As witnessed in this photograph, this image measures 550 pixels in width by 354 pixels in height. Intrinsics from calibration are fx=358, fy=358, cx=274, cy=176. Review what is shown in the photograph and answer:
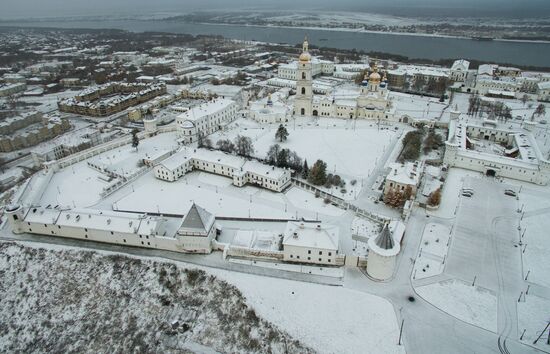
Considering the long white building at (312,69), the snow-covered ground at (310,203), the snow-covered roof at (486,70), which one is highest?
the snow-covered roof at (486,70)

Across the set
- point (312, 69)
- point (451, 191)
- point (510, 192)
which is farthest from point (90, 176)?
point (312, 69)

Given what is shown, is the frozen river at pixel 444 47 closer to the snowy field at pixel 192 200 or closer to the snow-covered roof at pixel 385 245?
the snowy field at pixel 192 200

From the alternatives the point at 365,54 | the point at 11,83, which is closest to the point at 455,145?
the point at 365,54

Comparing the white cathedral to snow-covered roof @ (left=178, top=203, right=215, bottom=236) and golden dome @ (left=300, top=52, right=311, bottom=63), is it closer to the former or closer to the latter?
golden dome @ (left=300, top=52, right=311, bottom=63)

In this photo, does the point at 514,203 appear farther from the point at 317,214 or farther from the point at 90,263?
the point at 90,263

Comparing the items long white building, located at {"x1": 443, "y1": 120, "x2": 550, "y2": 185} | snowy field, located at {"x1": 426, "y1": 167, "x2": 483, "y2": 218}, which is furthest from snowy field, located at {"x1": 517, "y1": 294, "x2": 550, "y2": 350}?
long white building, located at {"x1": 443, "y1": 120, "x2": 550, "y2": 185}

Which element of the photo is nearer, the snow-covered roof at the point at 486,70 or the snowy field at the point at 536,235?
the snowy field at the point at 536,235

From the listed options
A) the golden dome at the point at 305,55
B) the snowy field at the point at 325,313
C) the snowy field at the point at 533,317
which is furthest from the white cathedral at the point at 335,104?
the snowy field at the point at 325,313

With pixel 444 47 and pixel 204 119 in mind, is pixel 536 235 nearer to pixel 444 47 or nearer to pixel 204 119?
pixel 204 119
